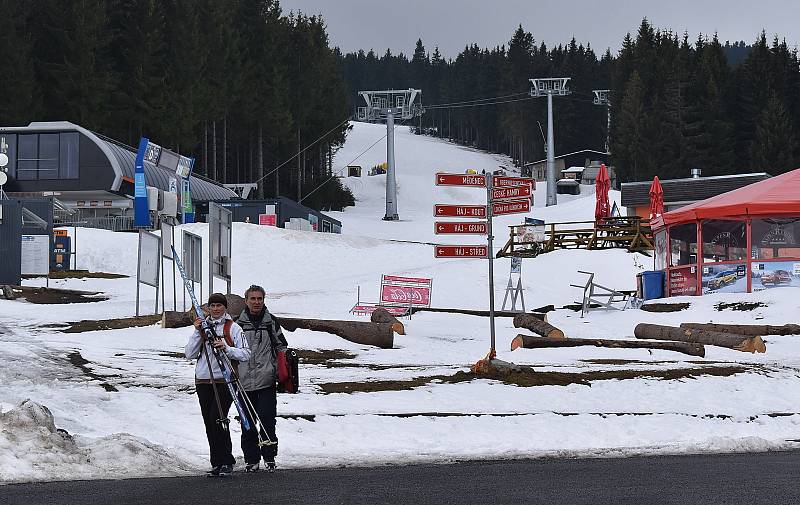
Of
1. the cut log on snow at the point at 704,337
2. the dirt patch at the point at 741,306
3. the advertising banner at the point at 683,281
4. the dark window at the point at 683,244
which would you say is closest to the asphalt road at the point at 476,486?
the cut log on snow at the point at 704,337

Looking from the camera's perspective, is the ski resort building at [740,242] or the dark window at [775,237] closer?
the ski resort building at [740,242]

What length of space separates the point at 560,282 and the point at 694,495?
1160 inches

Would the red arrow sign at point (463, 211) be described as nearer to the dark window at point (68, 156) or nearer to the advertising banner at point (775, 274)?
the advertising banner at point (775, 274)

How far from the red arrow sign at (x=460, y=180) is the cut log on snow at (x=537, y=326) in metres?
6.14

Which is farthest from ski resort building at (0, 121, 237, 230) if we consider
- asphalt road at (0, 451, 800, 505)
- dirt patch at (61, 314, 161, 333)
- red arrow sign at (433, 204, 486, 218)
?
asphalt road at (0, 451, 800, 505)

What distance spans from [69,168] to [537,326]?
134 feet

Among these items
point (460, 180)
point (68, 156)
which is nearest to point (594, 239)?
point (68, 156)

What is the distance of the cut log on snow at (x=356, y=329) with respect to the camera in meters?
20.8

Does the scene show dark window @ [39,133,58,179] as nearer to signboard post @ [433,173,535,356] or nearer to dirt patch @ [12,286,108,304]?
dirt patch @ [12,286,108,304]

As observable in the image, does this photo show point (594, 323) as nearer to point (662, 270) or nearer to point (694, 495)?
point (662, 270)

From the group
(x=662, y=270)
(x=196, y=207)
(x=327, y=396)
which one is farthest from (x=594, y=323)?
(x=196, y=207)

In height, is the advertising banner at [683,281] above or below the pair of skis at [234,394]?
above

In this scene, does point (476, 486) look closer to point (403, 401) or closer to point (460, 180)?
point (403, 401)

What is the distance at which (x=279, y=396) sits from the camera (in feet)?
46.5
